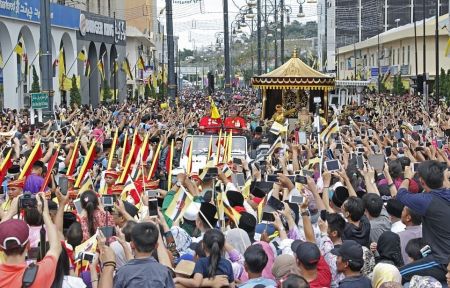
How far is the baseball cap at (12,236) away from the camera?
5.93m

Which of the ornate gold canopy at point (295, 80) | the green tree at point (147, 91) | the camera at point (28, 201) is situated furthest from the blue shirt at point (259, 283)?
the green tree at point (147, 91)

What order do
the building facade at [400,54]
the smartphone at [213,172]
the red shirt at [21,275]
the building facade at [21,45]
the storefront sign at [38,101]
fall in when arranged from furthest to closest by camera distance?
the building facade at [400,54], the building facade at [21,45], the storefront sign at [38,101], the smartphone at [213,172], the red shirt at [21,275]

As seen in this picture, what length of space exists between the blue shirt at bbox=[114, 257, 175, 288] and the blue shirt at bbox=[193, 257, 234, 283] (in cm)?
62

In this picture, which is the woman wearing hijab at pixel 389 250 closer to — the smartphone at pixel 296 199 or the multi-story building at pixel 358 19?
the smartphone at pixel 296 199

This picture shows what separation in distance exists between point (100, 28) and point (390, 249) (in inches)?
2123

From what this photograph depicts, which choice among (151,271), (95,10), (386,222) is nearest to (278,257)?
(151,271)

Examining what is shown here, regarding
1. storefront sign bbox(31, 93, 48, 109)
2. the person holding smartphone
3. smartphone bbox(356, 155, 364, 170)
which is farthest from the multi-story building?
the person holding smartphone

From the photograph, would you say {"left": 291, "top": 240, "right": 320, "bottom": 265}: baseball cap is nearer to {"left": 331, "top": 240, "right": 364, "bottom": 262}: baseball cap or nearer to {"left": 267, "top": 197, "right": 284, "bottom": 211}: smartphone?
{"left": 331, "top": 240, "right": 364, "bottom": 262}: baseball cap

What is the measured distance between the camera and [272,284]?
6629 millimetres

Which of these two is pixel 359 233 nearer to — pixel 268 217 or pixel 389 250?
pixel 389 250

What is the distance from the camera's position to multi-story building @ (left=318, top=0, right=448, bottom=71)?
372 feet

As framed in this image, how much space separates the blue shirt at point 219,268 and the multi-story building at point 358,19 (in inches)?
4154

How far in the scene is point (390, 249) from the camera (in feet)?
25.4

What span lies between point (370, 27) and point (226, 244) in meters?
111
